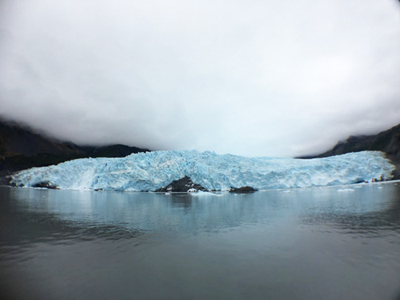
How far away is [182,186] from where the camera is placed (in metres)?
43.8

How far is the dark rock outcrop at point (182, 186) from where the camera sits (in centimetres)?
4316

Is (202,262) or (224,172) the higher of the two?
(224,172)

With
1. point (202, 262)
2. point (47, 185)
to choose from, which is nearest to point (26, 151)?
point (47, 185)

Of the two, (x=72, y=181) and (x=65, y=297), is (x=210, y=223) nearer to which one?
(x=65, y=297)

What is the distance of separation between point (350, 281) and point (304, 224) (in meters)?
6.46

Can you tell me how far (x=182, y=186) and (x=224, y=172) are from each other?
961 cm

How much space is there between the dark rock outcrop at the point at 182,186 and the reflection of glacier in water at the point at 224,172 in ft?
2.51

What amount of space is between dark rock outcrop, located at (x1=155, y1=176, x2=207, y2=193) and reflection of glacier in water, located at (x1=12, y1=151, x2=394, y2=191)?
764mm

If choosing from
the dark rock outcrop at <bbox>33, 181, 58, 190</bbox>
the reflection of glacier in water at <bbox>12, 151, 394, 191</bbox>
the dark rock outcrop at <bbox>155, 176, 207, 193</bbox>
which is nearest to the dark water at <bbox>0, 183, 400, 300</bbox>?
the dark rock outcrop at <bbox>155, 176, 207, 193</bbox>

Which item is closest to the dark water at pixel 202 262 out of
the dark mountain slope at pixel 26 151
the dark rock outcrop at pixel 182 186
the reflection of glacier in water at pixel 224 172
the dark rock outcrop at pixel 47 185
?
the dark rock outcrop at pixel 182 186

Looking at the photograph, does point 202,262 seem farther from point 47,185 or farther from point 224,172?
point 47,185

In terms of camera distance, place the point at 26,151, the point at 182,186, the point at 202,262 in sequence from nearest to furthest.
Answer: the point at 202,262, the point at 182,186, the point at 26,151

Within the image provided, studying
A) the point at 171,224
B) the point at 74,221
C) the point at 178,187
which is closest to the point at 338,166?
the point at 178,187

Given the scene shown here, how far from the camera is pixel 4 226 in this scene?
10594 millimetres
